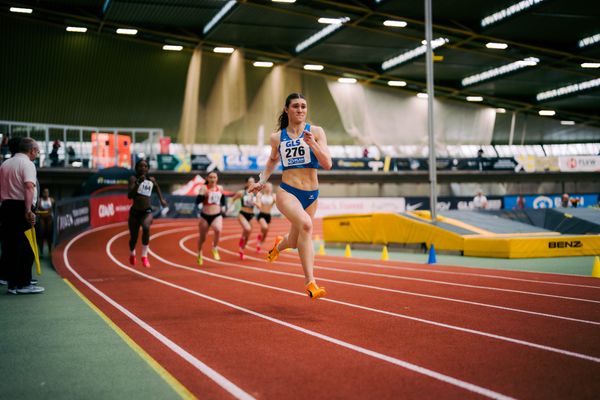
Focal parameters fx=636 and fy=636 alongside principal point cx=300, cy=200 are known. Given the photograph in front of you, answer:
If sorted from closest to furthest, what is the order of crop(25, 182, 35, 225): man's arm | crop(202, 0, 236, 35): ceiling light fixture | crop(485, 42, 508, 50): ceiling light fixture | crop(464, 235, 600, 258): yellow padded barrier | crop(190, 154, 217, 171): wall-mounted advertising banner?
crop(25, 182, 35, 225): man's arm → crop(464, 235, 600, 258): yellow padded barrier → crop(202, 0, 236, 35): ceiling light fixture → crop(485, 42, 508, 50): ceiling light fixture → crop(190, 154, 217, 171): wall-mounted advertising banner

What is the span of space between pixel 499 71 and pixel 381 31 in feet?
40.3

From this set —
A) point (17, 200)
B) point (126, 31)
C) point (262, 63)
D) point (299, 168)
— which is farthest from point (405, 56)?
point (299, 168)

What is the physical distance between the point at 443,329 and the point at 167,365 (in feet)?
8.41

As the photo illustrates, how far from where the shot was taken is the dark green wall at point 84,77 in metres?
39.0

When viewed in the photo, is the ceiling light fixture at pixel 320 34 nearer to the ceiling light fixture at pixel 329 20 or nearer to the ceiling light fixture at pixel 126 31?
the ceiling light fixture at pixel 329 20

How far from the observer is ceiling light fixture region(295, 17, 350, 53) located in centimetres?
3416

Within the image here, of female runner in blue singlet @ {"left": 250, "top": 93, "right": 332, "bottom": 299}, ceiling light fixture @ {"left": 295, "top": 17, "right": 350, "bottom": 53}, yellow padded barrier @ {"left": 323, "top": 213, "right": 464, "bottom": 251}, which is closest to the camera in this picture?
female runner in blue singlet @ {"left": 250, "top": 93, "right": 332, "bottom": 299}

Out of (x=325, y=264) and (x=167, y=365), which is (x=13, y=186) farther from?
(x=325, y=264)

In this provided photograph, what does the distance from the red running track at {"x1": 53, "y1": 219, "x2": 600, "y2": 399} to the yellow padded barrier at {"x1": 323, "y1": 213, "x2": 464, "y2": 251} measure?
5.63 meters

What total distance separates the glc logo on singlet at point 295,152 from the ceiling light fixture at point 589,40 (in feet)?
110

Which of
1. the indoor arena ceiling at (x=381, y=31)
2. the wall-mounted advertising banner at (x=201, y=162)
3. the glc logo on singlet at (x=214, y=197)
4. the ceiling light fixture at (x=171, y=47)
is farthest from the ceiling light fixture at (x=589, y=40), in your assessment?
the glc logo on singlet at (x=214, y=197)

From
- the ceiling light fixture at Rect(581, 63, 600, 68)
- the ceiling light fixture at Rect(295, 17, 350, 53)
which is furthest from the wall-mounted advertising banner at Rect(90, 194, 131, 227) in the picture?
the ceiling light fixture at Rect(581, 63, 600, 68)

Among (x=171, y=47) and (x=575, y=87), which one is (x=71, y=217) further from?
(x=575, y=87)

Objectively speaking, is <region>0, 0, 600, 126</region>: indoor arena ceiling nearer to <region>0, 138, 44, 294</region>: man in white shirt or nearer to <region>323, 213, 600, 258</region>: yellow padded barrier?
<region>323, 213, 600, 258</region>: yellow padded barrier
